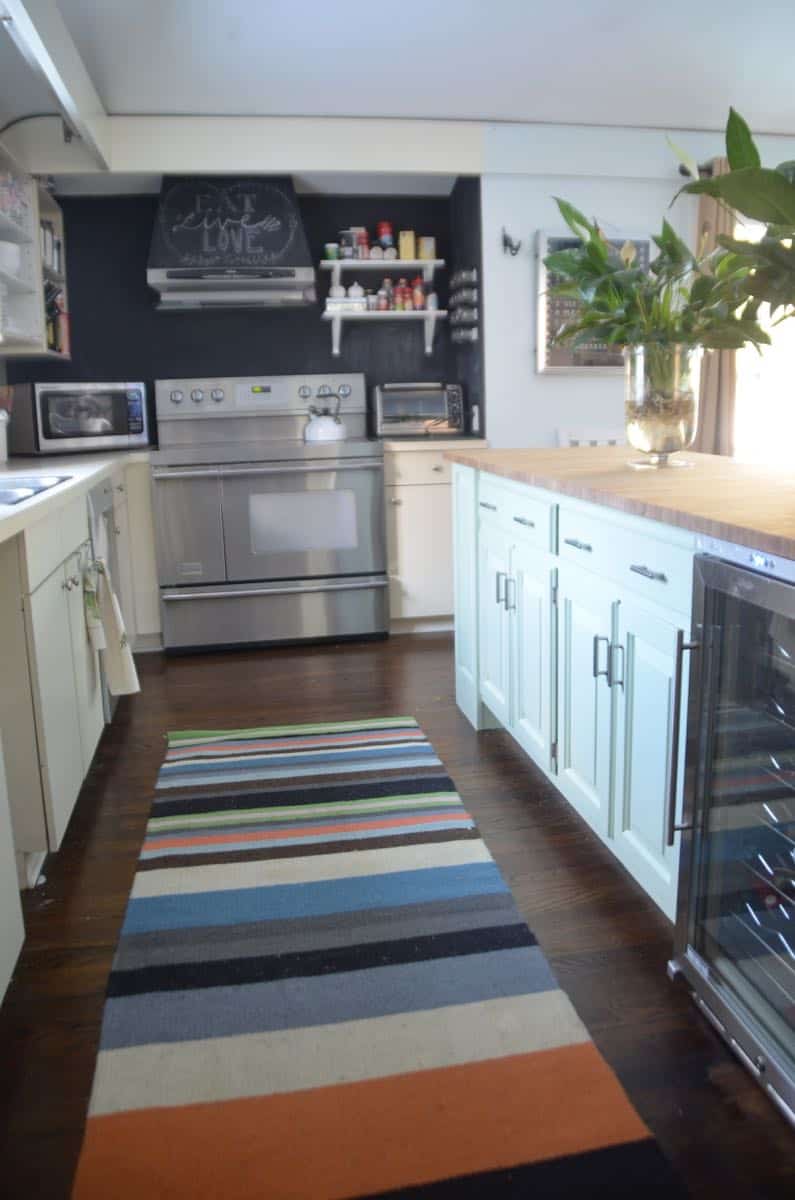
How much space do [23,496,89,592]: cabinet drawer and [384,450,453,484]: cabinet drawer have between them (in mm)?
1717

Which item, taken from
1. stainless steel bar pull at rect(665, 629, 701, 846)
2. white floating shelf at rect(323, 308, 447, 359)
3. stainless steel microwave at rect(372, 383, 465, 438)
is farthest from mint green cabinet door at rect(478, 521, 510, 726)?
white floating shelf at rect(323, 308, 447, 359)

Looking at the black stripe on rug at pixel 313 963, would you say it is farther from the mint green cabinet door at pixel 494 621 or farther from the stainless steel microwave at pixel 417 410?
the stainless steel microwave at pixel 417 410

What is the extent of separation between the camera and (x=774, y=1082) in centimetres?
132

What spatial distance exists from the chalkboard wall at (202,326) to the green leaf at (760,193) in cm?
319

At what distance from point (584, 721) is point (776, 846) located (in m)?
0.66

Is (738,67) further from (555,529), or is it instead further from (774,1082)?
(774,1082)

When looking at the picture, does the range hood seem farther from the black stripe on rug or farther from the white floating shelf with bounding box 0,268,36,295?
the black stripe on rug

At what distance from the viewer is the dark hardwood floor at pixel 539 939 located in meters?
1.29

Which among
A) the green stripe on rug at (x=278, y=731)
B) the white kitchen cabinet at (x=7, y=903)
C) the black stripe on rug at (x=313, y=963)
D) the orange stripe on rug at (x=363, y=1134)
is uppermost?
the white kitchen cabinet at (x=7, y=903)

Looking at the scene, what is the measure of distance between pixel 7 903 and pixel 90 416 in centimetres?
282

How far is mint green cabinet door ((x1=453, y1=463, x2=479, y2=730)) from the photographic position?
2.88 meters

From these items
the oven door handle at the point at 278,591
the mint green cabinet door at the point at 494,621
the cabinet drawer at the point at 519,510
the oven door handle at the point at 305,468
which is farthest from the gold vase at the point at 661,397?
the oven door handle at the point at 278,591

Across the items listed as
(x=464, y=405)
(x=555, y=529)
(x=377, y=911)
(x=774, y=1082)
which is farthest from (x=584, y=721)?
(x=464, y=405)

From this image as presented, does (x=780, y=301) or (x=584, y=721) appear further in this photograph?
(x=584, y=721)
